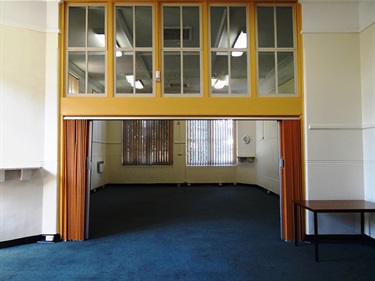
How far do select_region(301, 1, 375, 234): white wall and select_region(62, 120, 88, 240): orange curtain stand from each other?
332cm

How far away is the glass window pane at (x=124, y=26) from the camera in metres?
3.94

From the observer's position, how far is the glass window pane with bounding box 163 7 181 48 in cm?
395

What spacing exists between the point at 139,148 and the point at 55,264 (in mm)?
6956

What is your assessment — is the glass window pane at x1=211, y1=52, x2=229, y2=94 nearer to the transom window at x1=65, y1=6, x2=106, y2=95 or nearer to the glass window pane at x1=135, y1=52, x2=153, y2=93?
the glass window pane at x1=135, y1=52, x2=153, y2=93

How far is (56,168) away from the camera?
12.3 feet

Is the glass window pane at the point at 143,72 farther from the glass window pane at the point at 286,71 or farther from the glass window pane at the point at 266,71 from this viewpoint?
the glass window pane at the point at 286,71

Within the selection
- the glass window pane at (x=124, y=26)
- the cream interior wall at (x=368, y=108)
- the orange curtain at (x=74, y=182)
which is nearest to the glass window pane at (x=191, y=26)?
the glass window pane at (x=124, y=26)

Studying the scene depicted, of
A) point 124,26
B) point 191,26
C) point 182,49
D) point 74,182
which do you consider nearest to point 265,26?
point 191,26

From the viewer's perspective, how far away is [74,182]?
12.4 ft

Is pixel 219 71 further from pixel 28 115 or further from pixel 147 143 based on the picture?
pixel 147 143

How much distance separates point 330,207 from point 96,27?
4.17 meters

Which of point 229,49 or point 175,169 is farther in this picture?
point 175,169

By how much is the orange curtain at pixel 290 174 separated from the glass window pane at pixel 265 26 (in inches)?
50.0

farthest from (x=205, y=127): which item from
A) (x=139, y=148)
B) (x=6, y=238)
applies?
(x=6, y=238)
